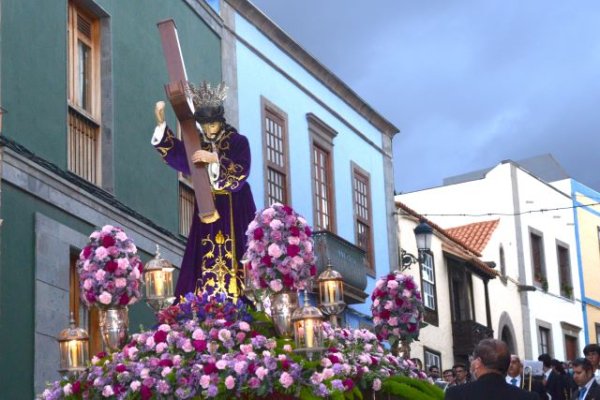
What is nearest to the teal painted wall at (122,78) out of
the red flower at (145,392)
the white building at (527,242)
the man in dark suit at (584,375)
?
the red flower at (145,392)

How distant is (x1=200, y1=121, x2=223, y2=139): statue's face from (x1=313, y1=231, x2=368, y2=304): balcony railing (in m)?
9.08

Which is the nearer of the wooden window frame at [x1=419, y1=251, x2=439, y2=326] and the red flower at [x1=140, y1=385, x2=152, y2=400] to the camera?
the red flower at [x1=140, y1=385, x2=152, y2=400]

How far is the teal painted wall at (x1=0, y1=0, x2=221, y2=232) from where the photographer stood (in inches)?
492

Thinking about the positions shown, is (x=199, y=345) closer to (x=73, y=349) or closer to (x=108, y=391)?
(x=108, y=391)

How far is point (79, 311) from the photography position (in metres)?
13.4

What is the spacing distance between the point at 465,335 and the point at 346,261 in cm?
666

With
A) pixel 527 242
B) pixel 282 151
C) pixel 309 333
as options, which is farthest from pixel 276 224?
pixel 527 242

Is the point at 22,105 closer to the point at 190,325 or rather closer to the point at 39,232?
the point at 39,232

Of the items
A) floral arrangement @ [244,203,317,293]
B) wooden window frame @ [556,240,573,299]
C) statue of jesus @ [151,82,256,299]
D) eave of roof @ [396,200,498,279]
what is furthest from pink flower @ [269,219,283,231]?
wooden window frame @ [556,240,573,299]

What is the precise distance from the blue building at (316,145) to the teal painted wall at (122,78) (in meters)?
1.37

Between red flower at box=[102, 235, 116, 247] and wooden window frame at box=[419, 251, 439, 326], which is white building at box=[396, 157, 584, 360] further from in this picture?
red flower at box=[102, 235, 116, 247]

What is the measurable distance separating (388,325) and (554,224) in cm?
2182

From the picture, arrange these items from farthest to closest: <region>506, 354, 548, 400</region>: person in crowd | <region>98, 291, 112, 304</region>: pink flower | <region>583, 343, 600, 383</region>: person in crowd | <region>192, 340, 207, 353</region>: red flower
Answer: <region>506, 354, 548, 400</region>: person in crowd → <region>583, 343, 600, 383</region>: person in crowd → <region>98, 291, 112, 304</region>: pink flower → <region>192, 340, 207, 353</region>: red flower

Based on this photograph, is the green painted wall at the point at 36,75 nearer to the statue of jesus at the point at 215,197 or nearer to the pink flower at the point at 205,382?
the statue of jesus at the point at 215,197
